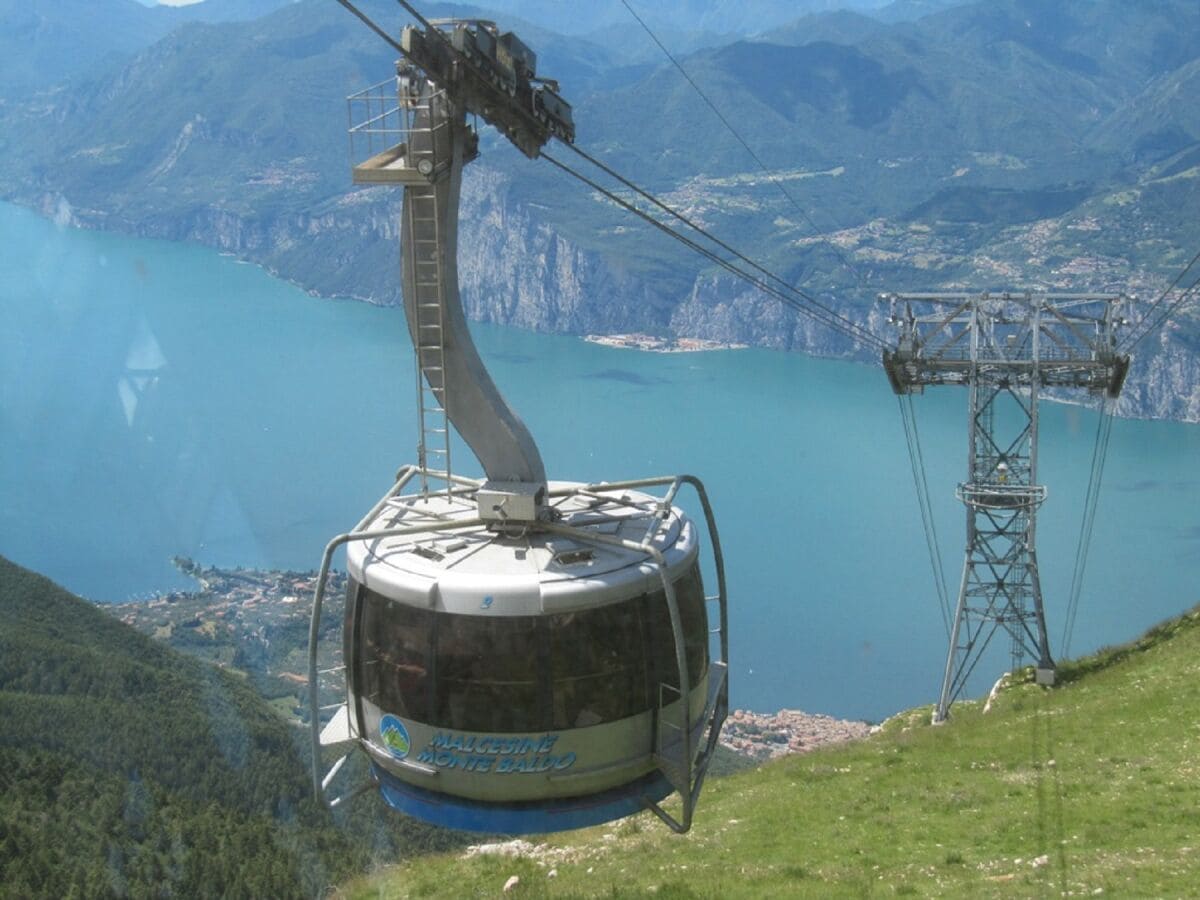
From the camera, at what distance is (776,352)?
116938 mm

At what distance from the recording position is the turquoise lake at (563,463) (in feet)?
162

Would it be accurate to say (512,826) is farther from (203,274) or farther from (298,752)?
(203,274)

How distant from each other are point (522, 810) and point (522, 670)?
71 centimetres

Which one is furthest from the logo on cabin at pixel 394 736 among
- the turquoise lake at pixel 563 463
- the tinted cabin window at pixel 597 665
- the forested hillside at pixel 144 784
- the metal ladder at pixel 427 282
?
the turquoise lake at pixel 563 463

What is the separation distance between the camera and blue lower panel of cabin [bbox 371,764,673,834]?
5.52 m

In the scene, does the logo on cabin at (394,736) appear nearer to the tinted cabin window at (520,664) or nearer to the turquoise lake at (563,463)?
the tinted cabin window at (520,664)

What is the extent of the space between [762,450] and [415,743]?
67854 millimetres

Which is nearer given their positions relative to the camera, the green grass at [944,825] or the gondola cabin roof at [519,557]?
the gondola cabin roof at [519,557]

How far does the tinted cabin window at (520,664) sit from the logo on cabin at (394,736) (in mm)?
59

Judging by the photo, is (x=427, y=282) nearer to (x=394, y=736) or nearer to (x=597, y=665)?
(x=597, y=665)

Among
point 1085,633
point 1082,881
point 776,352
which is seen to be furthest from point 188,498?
point 776,352

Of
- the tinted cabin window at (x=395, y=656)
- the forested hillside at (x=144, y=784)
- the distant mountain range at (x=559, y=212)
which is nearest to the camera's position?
the tinted cabin window at (x=395, y=656)

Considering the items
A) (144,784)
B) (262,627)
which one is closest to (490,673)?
(144,784)

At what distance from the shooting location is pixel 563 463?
202ft
